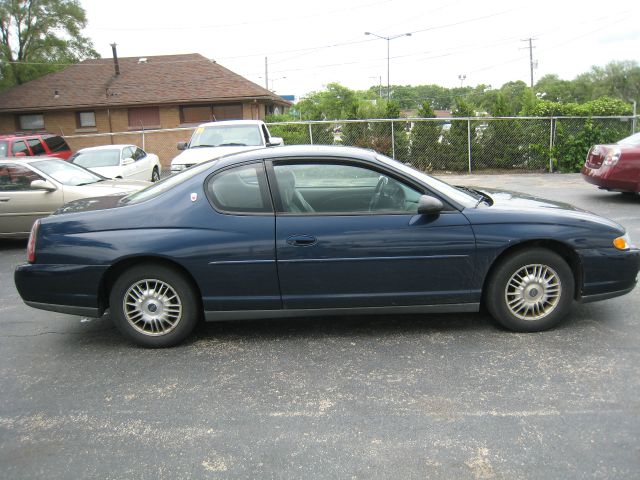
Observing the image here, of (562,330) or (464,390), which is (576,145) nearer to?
(562,330)

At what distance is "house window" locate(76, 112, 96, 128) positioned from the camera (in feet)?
89.4

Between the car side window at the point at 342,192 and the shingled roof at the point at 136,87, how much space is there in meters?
21.9

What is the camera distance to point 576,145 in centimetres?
1620

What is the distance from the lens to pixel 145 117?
88.2 ft

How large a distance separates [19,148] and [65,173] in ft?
25.6

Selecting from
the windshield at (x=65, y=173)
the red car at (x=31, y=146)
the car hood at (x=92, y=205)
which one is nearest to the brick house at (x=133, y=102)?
the red car at (x=31, y=146)

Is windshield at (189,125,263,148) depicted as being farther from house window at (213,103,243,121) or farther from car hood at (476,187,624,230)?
house window at (213,103,243,121)

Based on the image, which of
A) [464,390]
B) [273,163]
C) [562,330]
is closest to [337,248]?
[273,163]

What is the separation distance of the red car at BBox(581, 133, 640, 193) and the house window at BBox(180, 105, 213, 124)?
19380mm

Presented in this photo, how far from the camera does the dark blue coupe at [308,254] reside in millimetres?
4188

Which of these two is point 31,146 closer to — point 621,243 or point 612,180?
point 612,180

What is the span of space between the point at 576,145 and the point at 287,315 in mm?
14549

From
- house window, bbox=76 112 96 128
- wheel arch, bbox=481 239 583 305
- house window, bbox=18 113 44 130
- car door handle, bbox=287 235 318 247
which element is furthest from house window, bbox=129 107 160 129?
wheel arch, bbox=481 239 583 305

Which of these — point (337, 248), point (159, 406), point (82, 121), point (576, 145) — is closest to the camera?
point (159, 406)
